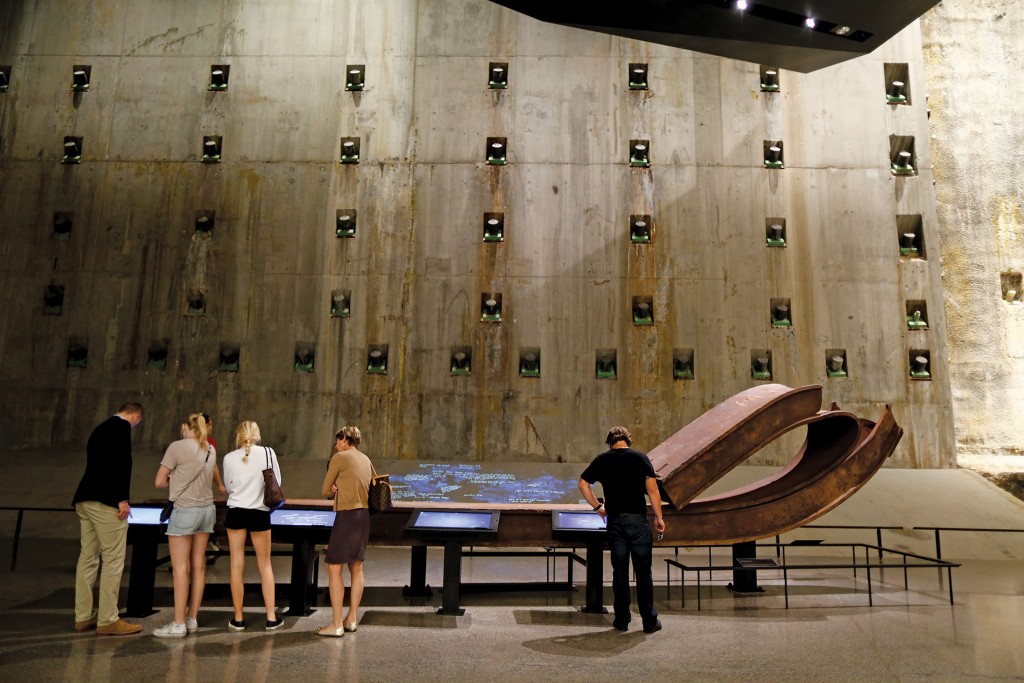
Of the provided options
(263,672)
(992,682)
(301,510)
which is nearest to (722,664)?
(992,682)

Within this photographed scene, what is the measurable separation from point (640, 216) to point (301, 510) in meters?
9.48

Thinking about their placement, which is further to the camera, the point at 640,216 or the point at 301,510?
the point at 640,216

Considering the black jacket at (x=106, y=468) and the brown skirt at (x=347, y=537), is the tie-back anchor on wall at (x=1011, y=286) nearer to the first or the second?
the brown skirt at (x=347, y=537)

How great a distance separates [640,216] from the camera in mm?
13469

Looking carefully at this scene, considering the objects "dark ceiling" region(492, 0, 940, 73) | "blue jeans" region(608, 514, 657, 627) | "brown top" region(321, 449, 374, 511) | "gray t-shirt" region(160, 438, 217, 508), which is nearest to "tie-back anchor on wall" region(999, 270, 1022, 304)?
"dark ceiling" region(492, 0, 940, 73)

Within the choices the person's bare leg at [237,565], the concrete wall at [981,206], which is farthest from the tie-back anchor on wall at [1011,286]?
the person's bare leg at [237,565]

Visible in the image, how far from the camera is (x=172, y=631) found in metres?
4.64

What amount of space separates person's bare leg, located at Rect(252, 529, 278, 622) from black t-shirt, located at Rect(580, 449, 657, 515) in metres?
2.26

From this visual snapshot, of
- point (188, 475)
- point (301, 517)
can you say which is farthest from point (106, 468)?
point (301, 517)

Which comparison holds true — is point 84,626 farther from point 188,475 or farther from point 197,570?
point 188,475

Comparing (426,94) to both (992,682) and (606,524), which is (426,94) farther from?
(992,682)

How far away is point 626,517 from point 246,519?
8.65 feet

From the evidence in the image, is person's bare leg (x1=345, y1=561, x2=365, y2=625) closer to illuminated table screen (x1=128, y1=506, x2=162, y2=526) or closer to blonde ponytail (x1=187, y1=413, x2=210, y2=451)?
blonde ponytail (x1=187, y1=413, x2=210, y2=451)

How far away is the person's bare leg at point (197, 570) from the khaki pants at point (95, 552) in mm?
438
